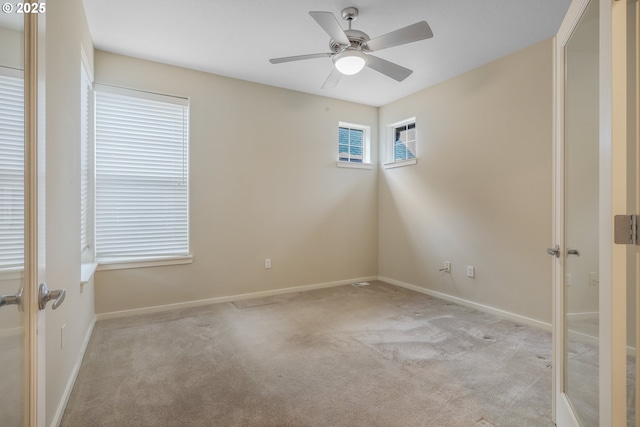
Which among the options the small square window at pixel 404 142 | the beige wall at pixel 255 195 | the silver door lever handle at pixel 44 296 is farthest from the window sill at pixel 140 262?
the small square window at pixel 404 142

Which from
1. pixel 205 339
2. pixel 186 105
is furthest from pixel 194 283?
pixel 186 105

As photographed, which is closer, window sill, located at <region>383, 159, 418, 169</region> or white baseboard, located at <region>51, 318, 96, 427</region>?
white baseboard, located at <region>51, 318, 96, 427</region>

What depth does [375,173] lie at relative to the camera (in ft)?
16.2

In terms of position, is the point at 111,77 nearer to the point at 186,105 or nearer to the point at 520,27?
the point at 186,105

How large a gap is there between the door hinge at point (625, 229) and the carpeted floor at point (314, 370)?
3.99 ft

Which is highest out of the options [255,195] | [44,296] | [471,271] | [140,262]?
[255,195]

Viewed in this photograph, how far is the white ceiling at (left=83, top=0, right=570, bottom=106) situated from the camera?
243 centimetres

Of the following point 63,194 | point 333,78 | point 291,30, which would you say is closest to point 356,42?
point 333,78

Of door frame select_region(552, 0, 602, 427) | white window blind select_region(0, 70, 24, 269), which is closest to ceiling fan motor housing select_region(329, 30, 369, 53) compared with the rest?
door frame select_region(552, 0, 602, 427)

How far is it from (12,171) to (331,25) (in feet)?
6.18

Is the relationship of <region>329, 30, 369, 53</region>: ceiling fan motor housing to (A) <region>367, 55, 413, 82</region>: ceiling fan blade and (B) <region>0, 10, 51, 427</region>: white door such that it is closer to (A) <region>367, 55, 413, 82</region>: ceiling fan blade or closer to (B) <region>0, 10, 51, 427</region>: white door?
(A) <region>367, 55, 413, 82</region>: ceiling fan blade

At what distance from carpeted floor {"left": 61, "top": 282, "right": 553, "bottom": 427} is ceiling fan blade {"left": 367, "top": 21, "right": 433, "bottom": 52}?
2309mm

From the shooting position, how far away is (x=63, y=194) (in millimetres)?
1866

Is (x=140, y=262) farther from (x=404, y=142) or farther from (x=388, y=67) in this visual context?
(x=404, y=142)
